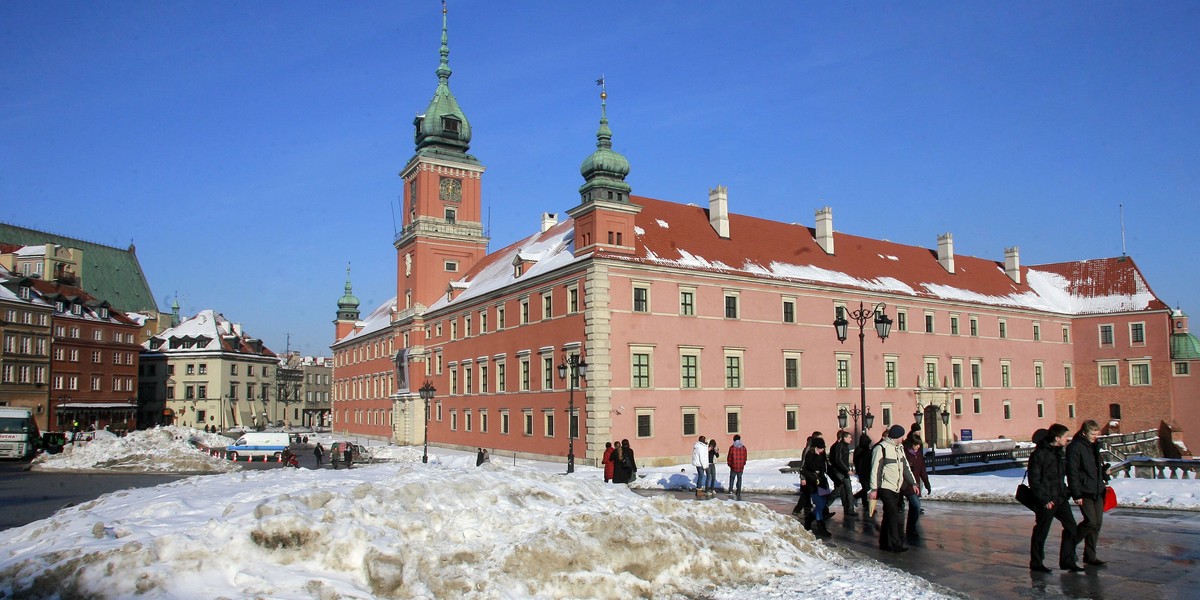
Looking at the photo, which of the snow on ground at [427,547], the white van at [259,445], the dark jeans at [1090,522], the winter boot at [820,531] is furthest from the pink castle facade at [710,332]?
the snow on ground at [427,547]

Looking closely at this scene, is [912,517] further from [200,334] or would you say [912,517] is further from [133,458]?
[200,334]

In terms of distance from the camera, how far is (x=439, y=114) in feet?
192

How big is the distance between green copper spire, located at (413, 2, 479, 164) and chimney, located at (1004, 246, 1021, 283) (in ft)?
124

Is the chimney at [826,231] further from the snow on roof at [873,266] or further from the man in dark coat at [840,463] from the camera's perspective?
the man in dark coat at [840,463]

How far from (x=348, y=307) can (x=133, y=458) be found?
153 feet

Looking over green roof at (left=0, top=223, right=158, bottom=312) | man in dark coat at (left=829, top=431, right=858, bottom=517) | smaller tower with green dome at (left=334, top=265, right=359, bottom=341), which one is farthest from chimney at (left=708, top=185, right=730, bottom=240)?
green roof at (left=0, top=223, right=158, bottom=312)

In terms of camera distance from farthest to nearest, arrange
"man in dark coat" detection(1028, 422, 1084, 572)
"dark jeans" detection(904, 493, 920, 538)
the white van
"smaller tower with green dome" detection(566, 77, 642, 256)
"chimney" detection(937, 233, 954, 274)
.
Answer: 1. "chimney" detection(937, 233, 954, 274)
2. the white van
3. "smaller tower with green dome" detection(566, 77, 642, 256)
4. "dark jeans" detection(904, 493, 920, 538)
5. "man in dark coat" detection(1028, 422, 1084, 572)

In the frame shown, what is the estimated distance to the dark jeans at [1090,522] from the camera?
10891 millimetres

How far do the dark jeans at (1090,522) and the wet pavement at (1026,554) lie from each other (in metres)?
0.29

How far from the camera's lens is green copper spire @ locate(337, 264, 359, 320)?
84812 millimetres

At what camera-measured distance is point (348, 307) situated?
281ft

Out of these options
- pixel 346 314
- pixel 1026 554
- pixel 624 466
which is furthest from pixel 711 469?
pixel 346 314

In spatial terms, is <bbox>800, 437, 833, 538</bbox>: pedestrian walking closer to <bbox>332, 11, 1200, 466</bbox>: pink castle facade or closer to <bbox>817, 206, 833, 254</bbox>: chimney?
<bbox>332, 11, 1200, 466</bbox>: pink castle facade

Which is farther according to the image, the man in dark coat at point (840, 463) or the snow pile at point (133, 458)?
the snow pile at point (133, 458)
